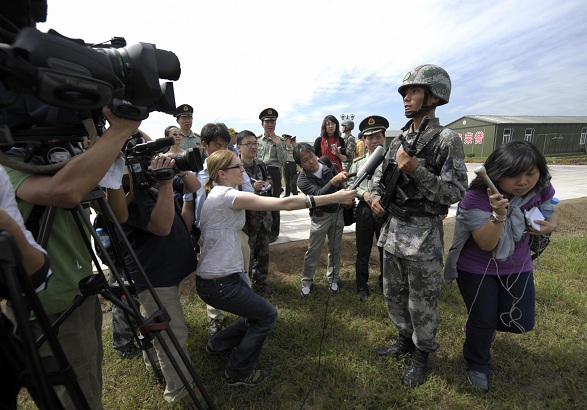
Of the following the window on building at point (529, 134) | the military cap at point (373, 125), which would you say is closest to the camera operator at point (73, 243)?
the military cap at point (373, 125)

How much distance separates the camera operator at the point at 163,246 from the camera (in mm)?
1958

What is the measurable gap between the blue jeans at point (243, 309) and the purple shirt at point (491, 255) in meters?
1.71

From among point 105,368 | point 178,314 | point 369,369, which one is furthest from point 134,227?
point 369,369

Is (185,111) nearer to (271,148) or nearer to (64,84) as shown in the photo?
(271,148)

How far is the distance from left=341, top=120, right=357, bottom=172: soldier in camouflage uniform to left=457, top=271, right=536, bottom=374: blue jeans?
3.28m

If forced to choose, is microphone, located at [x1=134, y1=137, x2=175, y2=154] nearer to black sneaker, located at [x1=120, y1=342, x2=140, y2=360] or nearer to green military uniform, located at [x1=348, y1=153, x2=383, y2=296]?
black sneaker, located at [x1=120, y1=342, x2=140, y2=360]

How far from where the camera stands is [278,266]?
4.82m

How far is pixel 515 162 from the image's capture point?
82.6 inches

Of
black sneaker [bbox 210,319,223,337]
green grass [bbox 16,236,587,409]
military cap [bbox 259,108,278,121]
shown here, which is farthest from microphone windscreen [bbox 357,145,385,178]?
military cap [bbox 259,108,278,121]

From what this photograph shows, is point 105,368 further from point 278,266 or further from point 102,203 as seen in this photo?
point 278,266

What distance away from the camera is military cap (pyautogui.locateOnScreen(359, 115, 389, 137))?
14.1 ft

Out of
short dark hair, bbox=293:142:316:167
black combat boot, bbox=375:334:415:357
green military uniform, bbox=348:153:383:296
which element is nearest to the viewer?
black combat boot, bbox=375:334:415:357

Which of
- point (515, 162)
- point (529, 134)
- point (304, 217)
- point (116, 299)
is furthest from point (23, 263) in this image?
point (529, 134)

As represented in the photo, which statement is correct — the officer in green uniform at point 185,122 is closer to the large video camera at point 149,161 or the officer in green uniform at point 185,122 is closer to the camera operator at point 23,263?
the large video camera at point 149,161
